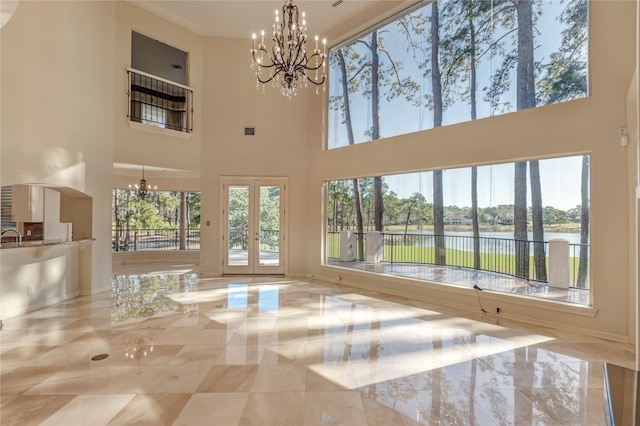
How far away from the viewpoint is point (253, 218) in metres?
7.75

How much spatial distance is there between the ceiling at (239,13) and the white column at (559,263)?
518 cm

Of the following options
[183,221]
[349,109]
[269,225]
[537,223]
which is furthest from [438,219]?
[183,221]

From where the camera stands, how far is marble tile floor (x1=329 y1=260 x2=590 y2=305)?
14.1 ft

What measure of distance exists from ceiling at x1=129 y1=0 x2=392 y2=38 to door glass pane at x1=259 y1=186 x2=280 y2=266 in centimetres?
386

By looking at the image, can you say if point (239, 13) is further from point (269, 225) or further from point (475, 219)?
point (475, 219)

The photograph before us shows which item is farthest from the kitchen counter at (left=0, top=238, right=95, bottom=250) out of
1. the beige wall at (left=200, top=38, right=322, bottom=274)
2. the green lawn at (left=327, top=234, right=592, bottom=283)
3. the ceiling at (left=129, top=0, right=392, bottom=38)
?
the green lawn at (left=327, top=234, right=592, bottom=283)

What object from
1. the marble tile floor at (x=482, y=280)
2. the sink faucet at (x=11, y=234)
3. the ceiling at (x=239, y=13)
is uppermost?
the ceiling at (x=239, y=13)

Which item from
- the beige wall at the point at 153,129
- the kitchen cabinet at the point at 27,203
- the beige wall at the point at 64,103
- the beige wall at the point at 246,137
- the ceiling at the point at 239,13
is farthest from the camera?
the beige wall at the point at 246,137

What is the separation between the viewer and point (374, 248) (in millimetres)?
6688

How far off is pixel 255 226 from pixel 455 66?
5.44m

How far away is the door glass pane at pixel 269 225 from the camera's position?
→ 25.5ft

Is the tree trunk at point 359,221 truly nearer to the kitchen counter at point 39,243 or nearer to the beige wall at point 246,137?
the beige wall at point 246,137

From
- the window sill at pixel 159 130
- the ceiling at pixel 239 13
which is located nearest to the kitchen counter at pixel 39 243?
the window sill at pixel 159 130

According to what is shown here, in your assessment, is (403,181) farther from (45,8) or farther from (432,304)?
(45,8)
